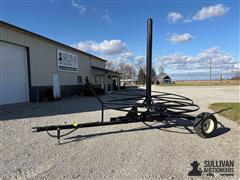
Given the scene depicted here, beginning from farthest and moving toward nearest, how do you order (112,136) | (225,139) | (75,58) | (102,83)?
1. (102,83)
2. (75,58)
3. (112,136)
4. (225,139)

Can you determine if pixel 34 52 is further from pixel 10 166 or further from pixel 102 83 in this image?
pixel 102 83

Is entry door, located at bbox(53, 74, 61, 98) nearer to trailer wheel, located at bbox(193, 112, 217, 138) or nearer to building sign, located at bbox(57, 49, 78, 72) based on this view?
building sign, located at bbox(57, 49, 78, 72)

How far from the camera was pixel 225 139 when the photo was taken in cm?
492

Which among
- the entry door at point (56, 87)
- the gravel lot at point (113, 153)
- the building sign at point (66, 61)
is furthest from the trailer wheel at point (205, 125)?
the building sign at point (66, 61)

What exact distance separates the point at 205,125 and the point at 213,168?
6.39 ft

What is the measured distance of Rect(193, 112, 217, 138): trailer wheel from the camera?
4969 mm

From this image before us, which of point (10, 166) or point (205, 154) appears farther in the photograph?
point (205, 154)

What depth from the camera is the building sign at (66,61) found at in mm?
18672

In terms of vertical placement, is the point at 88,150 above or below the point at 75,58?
below

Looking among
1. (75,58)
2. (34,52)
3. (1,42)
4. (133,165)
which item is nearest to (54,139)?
(133,165)

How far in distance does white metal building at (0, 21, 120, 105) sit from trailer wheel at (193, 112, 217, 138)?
11.6 meters

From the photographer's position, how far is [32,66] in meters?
14.6

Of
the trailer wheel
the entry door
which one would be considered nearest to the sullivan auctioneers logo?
the trailer wheel

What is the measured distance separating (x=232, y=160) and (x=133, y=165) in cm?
185
